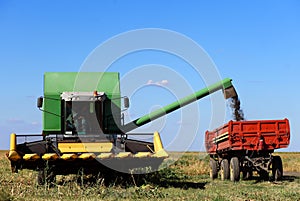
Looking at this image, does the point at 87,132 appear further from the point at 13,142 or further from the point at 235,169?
the point at 235,169

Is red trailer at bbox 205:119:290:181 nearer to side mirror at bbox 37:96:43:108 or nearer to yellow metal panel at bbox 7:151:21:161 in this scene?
side mirror at bbox 37:96:43:108

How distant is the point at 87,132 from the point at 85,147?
3.13 ft

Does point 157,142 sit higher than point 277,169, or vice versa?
point 157,142

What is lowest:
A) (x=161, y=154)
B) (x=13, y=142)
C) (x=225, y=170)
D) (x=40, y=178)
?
(x=225, y=170)

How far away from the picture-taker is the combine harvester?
13188 mm

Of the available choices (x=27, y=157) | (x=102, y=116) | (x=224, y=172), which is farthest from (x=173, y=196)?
(x=224, y=172)

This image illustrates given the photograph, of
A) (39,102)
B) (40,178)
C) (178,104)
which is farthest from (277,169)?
(40,178)

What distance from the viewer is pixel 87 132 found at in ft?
50.9

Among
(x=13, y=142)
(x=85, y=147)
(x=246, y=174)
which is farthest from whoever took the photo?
(x=246, y=174)

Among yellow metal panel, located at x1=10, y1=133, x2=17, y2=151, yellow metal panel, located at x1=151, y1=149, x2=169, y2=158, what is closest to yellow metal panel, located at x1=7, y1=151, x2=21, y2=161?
yellow metal panel, located at x1=10, y1=133, x2=17, y2=151

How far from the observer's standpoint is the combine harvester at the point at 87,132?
43.3 feet

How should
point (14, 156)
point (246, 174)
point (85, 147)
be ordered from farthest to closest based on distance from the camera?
1. point (246, 174)
2. point (85, 147)
3. point (14, 156)

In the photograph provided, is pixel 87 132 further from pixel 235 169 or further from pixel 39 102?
pixel 235 169

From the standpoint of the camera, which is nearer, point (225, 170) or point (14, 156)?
point (14, 156)
